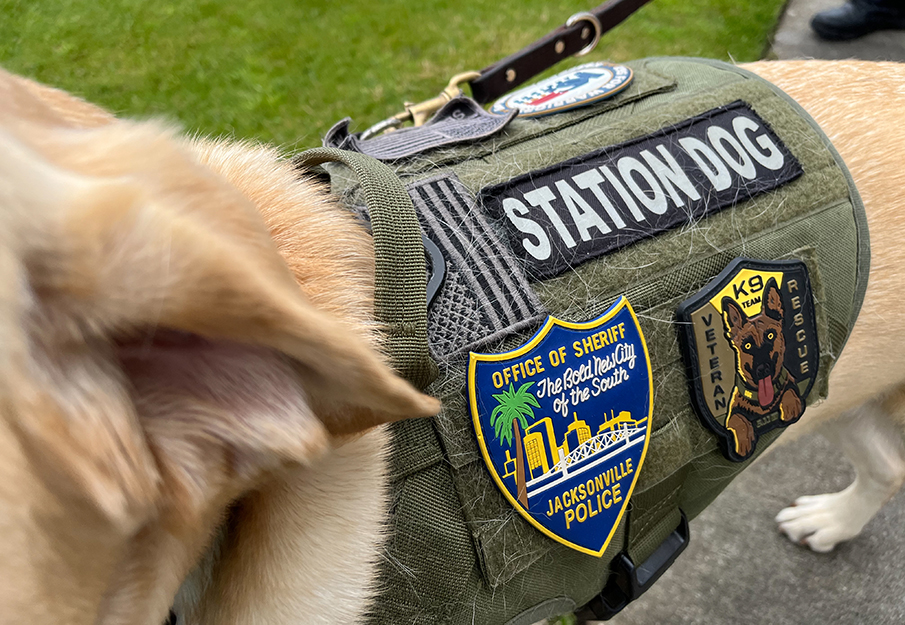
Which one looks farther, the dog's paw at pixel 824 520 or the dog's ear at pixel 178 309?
the dog's paw at pixel 824 520

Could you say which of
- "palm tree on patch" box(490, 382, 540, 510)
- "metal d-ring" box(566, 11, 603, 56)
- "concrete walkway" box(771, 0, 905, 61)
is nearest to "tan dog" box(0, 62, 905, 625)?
"palm tree on patch" box(490, 382, 540, 510)

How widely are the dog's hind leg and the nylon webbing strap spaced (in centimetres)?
150

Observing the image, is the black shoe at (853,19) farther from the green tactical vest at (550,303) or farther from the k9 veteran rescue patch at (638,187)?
the k9 veteran rescue patch at (638,187)

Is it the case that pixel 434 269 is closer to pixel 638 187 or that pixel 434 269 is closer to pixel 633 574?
pixel 638 187

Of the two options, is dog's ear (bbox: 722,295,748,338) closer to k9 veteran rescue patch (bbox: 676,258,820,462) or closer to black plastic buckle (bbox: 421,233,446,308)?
k9 veteran rescue patch (bbox: 676,258,820,462)

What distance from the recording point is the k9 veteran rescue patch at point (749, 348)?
1113mm

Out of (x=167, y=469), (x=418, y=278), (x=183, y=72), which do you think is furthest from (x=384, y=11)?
(x=167, y=469)

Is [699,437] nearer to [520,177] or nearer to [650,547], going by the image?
[650,547]

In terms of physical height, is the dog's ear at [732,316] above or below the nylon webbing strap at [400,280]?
below

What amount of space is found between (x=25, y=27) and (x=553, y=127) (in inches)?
189

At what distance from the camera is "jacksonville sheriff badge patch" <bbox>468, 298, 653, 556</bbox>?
3.21 feet

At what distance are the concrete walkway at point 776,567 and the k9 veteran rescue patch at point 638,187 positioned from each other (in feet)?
5.07

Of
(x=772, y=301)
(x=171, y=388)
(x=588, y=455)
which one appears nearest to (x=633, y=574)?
(x=588, y=455)

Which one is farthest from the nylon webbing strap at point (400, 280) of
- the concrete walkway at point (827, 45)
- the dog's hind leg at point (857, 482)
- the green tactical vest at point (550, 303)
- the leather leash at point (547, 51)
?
the concrete walkway at point (827, 45)
